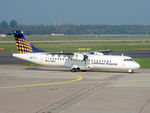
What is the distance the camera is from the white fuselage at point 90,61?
4325cm

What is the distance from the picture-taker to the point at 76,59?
151 feet

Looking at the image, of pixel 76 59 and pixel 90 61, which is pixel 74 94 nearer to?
pixel 90 61

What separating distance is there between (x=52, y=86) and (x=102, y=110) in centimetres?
1140

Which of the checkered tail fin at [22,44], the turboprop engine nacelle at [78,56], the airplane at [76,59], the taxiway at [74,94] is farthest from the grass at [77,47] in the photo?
the taxiway at [74,94]

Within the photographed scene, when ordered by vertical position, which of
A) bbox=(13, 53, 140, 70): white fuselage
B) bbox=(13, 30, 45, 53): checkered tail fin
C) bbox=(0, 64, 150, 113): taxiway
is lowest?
bbox=(0, 64, 150, 113): taxiway

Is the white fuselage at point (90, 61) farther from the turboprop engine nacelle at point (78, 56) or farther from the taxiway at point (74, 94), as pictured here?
the taxiway at point (74, 94)

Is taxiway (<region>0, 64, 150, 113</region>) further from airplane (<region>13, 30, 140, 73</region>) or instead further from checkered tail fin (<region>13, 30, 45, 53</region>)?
checkered tail fin (<region>13, 30, 45, 53</region>)

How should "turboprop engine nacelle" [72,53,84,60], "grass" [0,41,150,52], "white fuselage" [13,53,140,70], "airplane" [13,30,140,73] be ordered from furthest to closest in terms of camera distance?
"grass" [0,41,150,52]
"turboprop engine nacelle" [72,53,84,60]
"airplane" [13,30,140,73]
"white fuselage" [13,53,140,70]

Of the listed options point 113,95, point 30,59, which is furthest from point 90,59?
point 113,95

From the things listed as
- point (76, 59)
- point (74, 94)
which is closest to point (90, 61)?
point (76, 59)

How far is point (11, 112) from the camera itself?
21391 millimetres

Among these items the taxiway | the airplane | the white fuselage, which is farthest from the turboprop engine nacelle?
the taxiway

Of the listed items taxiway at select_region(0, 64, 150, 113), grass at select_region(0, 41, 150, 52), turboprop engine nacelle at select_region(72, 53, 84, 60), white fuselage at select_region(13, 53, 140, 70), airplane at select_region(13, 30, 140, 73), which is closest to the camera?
taxiway at select_region(0, 64, 150, 113)

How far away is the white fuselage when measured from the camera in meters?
43.2
